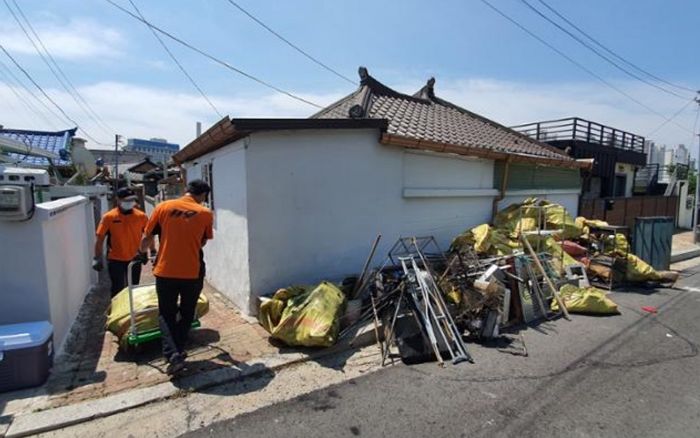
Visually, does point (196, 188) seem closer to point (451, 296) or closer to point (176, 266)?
point (176, 266)

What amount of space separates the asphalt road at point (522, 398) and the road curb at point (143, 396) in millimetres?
620

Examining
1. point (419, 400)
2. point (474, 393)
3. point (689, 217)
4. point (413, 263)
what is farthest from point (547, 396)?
point (689, 217)

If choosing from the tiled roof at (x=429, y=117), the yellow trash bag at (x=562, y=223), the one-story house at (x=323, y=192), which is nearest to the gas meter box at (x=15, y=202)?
the one-story house at (x=323, y=192)

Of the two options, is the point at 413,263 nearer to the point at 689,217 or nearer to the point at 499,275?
the point at 499,275

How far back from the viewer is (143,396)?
3316 millimetres

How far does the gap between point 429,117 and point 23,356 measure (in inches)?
362

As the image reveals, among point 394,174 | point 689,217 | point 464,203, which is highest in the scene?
point 394,174

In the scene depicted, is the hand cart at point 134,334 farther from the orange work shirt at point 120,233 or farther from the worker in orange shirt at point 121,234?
the orange work shirt at point 120,233

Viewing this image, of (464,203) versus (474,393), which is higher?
(464,203)

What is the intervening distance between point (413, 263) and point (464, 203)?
3.51m

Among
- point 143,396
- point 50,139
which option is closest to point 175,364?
point 143,396

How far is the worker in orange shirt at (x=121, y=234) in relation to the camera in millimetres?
5098

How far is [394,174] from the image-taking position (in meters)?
6.49

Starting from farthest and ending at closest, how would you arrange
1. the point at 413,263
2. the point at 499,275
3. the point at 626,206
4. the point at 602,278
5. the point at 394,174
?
1. the point at 626,206
2. the point at 602,278
3. the point at 394,174
4. the point at 499,275
5. the point at 413,263
